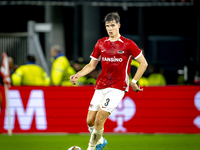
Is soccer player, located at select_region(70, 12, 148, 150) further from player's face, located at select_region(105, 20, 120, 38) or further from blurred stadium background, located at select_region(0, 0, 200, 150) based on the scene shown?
blurred stadium background, located at select_region(0, 0, 200, 150)

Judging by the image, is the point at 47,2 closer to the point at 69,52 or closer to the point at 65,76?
the point at 69,52

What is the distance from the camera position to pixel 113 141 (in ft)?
30.8

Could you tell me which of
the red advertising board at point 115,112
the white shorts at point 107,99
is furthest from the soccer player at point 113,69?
the red advertising board at point 115,112

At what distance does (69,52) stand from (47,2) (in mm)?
2347

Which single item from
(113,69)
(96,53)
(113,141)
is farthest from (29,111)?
(113,69)

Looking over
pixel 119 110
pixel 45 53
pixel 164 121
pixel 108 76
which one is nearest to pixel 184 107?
pixel 164 121

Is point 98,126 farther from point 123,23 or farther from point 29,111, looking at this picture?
point 123,23

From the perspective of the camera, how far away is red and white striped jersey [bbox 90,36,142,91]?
6.74 meters

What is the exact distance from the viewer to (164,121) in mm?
10641

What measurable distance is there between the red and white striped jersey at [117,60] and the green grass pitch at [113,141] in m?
2.01

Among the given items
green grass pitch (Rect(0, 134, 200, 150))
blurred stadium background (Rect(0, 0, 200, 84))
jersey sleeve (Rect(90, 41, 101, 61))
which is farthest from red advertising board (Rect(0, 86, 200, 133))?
blurred stadium background (Rect(0, 0, 200, 84))

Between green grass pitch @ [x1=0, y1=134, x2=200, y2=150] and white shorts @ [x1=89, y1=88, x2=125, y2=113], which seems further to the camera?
green grass pitch @ [x1=0, y1=134, x2=200, y2=150]

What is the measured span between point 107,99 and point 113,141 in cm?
287

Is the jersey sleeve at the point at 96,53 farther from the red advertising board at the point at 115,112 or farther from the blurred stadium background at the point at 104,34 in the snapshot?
the red advertising board at the point at 115,112
